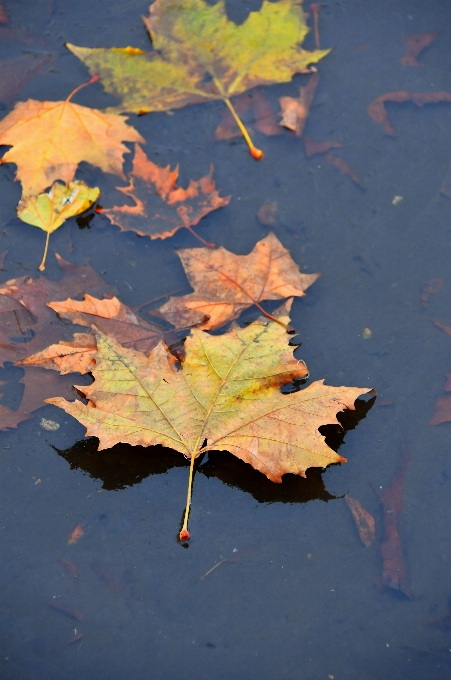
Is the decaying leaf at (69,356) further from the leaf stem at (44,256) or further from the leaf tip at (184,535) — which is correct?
the leaf tip at (184,535)

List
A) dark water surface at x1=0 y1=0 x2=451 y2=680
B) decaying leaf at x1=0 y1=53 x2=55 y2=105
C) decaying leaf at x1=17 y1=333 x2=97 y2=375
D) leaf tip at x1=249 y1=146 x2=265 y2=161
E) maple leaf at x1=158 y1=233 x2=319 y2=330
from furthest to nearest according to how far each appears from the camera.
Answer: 1. decaying leaf at x1=0 y1=53 x2=55 y2=105
2. leaf tip at x1=249 y1=146 x2=265 y2=161
3. maple leaf at x1=158 y1=233 x2=319 y2=330
4. decaying leaf at x1=17 y1=333 x2=97 y2=375
5. dark water surface at x1=0 y1=0 x2=451 y2=680

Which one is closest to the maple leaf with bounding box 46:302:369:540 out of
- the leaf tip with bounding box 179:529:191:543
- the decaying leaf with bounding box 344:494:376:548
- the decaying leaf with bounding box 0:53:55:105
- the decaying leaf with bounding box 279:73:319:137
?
the leaf tip with bounding box 179:529:191:543

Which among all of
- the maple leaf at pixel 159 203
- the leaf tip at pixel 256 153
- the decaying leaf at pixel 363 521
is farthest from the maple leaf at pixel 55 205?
the decaying leaf at pixel 363 521

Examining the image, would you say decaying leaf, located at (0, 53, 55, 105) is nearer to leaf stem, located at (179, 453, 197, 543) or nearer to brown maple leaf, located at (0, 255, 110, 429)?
brown maple leaf, located at (0, 255, 110, 429)

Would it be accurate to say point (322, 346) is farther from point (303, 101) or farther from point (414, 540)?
point (303, 101)

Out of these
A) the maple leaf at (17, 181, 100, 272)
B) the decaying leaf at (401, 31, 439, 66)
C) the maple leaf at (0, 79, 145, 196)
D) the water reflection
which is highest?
the decaying leaf at (401, 31, 439, 66)

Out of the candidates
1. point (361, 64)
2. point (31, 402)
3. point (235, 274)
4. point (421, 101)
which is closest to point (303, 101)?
point (361, 64)
